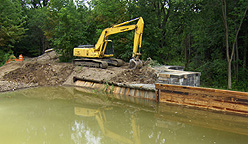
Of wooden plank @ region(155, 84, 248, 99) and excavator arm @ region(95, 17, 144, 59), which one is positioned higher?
excavator arm @ region(95, 17, 144, 59)

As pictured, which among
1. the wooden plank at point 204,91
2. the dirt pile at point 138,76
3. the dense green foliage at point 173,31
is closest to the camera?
the wooden plank at point 204,91

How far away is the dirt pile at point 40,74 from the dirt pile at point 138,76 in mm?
4567

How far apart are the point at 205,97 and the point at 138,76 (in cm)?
462

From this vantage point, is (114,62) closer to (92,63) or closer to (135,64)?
(92,63)

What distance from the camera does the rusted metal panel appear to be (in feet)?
22.7

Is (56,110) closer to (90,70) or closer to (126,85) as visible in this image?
(126,85)

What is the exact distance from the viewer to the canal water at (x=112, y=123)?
550 centimetres

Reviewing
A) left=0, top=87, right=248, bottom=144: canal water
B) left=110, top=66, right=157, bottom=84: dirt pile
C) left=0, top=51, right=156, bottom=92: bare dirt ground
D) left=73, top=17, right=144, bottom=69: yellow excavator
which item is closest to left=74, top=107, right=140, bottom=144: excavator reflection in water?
left=0, top=87, right=248, bottom=144: canal water

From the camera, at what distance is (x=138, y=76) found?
38.0ft

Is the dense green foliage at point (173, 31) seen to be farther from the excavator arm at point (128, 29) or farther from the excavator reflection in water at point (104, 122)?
the excavator reflection in water at point (104, 122)

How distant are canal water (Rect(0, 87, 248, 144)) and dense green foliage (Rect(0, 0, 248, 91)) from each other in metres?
7.11

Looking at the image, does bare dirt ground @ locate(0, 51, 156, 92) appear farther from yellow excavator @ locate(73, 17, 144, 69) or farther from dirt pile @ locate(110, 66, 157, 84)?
yellow excavator @ locate(73, 17, 144, 69)

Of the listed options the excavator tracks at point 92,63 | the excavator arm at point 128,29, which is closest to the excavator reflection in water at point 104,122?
the excavator arm at point 128,29

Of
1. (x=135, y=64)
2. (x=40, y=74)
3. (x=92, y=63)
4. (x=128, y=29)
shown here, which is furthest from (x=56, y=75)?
(x=128, y=29)
